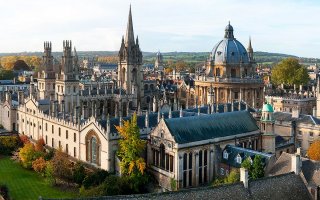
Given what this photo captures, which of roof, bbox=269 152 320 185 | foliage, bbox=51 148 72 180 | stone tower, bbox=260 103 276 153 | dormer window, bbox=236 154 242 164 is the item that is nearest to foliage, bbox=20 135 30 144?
foliage, bbox=51 148 72 180

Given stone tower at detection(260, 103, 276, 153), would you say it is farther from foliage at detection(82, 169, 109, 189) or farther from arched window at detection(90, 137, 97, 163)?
arched window at detection(90, 137, 97, 163)

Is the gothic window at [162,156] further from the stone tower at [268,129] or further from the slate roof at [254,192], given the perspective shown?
the slate roof at [254,192]

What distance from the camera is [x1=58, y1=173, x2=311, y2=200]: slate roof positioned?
2645 cm

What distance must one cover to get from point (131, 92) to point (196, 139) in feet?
139

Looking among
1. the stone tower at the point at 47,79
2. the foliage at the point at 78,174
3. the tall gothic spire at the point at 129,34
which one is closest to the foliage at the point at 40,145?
the foliage at the point at 78,174

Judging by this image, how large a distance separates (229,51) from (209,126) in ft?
116

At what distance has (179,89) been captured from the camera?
10400cm

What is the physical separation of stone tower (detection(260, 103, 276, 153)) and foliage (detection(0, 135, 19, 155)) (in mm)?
34893

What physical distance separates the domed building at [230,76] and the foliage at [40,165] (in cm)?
3440

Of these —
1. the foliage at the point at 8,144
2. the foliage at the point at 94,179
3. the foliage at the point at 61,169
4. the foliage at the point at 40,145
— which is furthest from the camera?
the foliage at the point at 8,144

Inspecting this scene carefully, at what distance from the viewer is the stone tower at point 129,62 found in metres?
86.8

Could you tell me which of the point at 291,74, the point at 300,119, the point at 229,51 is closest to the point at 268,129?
the point at 300,119

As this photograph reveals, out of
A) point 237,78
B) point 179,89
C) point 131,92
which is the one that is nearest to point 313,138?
point 237,78

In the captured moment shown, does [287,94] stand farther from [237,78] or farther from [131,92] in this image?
[131,92]
